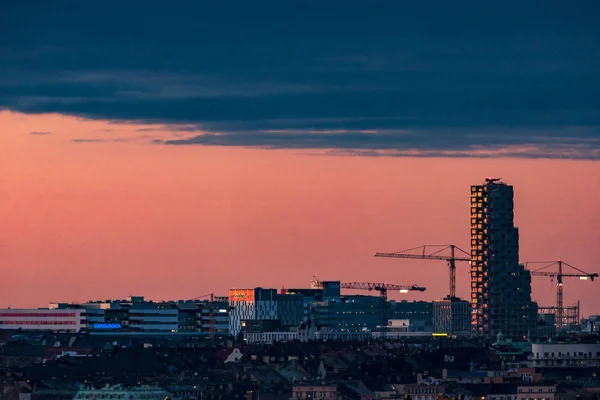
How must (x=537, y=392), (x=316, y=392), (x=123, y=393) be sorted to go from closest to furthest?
(x=123, y=393) < (x=537, y=392) < (x=316, y=392)

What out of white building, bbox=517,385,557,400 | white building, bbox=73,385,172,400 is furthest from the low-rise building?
white building, bbox=517,385,557,400

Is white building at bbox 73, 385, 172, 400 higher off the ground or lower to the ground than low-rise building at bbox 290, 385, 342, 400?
lower

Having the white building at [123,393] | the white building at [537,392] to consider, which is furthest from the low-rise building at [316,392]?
the white building at [537,392]

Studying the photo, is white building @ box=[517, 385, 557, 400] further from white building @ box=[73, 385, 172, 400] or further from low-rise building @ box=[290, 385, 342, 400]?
white building @ box=[73, 385, 172, 400]

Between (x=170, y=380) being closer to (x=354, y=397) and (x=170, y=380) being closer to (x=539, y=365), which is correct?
(x=354, y=397)

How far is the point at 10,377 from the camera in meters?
179

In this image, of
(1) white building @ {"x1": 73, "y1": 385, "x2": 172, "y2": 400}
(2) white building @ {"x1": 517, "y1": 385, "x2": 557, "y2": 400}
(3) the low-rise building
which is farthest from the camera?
(3) the low-rise building

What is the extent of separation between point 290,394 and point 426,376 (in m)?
23.5

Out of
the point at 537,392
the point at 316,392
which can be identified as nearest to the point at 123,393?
the point at 316,392

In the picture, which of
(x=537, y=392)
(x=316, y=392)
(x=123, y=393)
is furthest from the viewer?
(x=316, y=392)

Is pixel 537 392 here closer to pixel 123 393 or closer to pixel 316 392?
pixel 316 392

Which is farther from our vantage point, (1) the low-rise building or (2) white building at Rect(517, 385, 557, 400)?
(1) the low-rise building

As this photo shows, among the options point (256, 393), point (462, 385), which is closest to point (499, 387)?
point (462, 385)

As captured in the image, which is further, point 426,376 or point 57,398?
point 426,376
